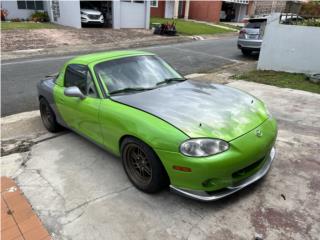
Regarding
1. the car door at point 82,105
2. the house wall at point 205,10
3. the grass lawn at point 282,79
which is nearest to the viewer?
the car door at point 82,105

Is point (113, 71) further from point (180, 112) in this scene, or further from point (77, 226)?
point (77, 226)

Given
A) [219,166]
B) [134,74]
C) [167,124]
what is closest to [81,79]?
[134,74]

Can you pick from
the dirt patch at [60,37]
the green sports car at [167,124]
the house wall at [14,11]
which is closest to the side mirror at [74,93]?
the green sports car at [167,124]

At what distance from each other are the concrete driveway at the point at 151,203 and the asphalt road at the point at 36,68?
2.72 m

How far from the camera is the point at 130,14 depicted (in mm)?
21859

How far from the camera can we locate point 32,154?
4.44m

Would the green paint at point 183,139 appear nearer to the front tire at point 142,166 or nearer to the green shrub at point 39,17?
the front tire at point 142,166

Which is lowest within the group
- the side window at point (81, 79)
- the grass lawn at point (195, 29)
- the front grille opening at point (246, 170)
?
the grass lawn at point (195, 29)

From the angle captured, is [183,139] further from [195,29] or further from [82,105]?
[195,29]

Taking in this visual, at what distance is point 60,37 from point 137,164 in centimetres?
1545

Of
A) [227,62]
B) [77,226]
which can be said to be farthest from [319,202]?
[227,62]

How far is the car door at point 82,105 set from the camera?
3.81m

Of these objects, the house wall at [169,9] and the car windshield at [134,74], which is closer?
the car windshield at [134,74]

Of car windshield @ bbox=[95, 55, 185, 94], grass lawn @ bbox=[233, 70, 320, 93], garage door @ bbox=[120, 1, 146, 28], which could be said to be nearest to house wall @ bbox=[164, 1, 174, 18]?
garage door @ bbox=[120, 1, 146, 28]
